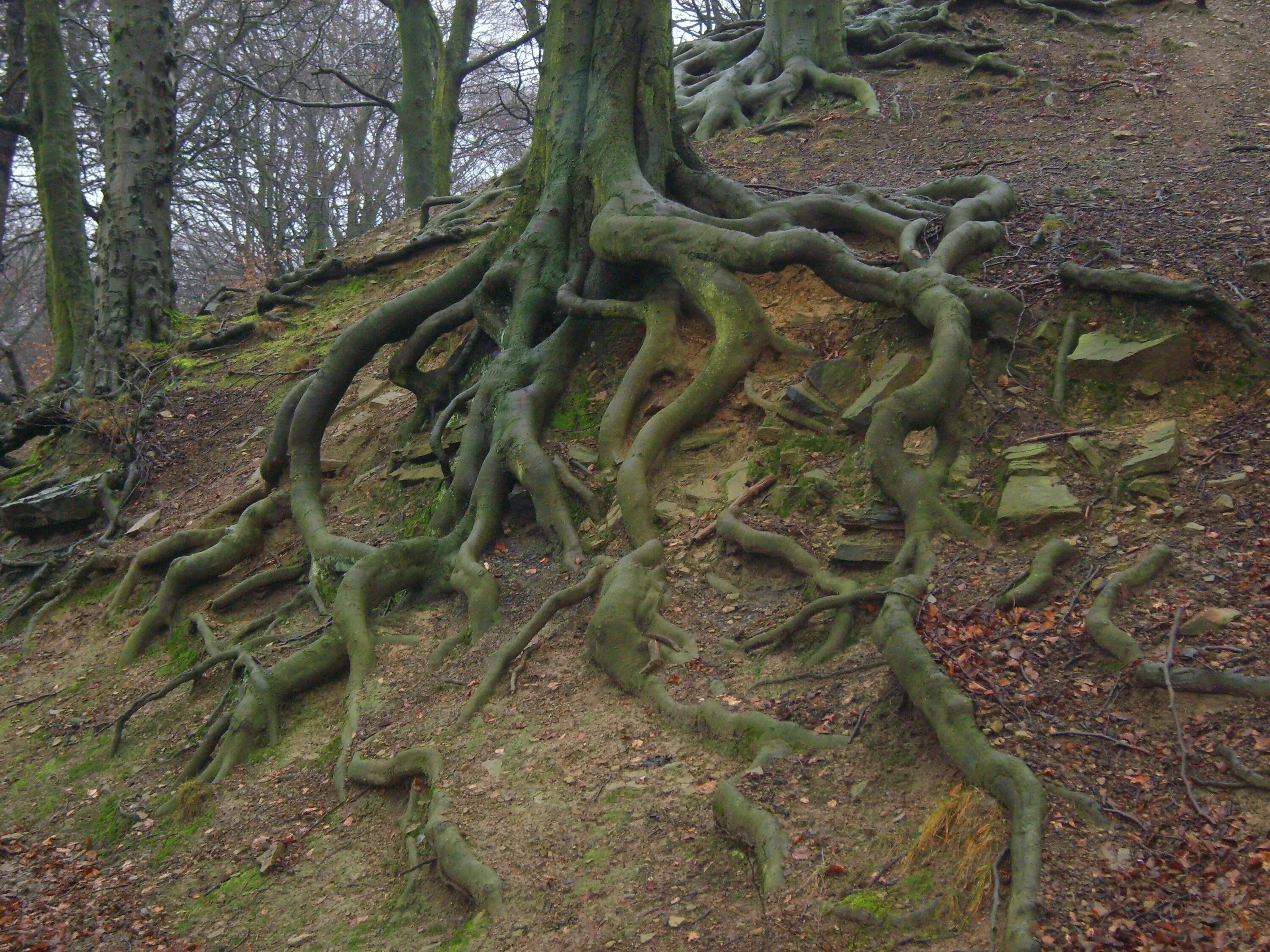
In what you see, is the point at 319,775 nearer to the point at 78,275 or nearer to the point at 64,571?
the point at 64,571

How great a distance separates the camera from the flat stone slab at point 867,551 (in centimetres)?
476

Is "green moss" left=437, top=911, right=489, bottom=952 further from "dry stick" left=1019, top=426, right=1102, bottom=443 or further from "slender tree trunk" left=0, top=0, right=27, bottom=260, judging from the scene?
"slender tree trunk" left=0, top=0, right=27, bottom=260

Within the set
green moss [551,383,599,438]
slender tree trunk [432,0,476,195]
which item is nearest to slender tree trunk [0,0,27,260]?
slender tree trunk [432,0,476,195]

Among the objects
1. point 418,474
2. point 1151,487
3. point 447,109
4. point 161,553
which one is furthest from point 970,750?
point 447,109

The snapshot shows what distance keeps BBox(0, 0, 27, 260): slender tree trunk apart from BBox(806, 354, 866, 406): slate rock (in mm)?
13003

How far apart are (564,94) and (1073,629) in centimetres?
528

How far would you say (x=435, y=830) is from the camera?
420cm

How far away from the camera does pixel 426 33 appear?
1633cm

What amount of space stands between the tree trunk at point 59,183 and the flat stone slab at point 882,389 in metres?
10.6

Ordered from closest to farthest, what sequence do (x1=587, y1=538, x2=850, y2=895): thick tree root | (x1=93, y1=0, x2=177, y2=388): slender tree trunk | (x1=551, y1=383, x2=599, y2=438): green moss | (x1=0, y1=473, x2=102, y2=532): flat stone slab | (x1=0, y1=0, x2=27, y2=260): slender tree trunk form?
(x1=587, y1=538, x2=850, y2=895): thick tree root, (x1=551, y1=383, x2=599, y2=438): green moss, (x1=0, y1=473, x2=102, y2=532): flat stone slab, (x1=93, y1=0, x2=177, y2=388): slender tree trunk, (x1=0, y1=0, x2=27, y2=260): slender tree trunk

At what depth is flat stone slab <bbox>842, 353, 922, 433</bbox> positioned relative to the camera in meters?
5.58

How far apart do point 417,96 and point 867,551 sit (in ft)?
45.6

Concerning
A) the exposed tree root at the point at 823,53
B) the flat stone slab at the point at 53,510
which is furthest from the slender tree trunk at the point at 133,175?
the exposed tree root at the point at 823,53

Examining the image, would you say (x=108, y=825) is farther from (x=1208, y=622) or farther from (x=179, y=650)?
(x=1208, y=622)
